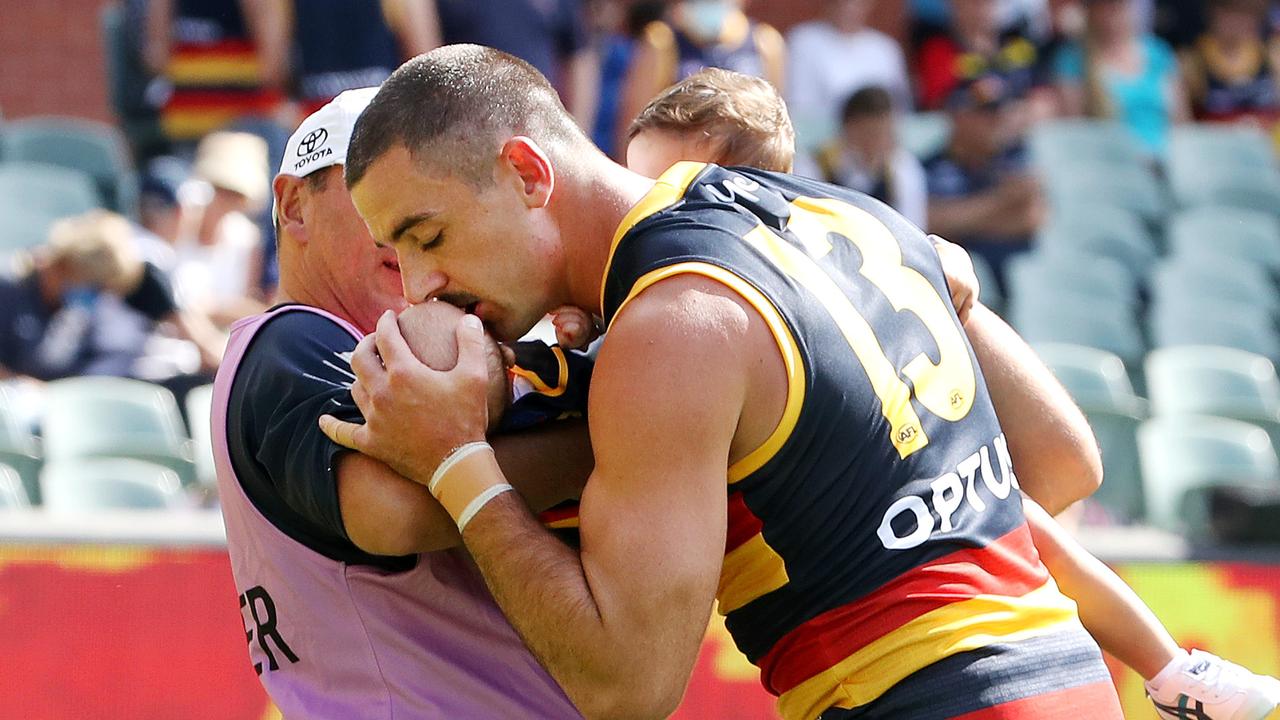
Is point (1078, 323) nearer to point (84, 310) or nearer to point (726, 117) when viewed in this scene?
point (84, 310)

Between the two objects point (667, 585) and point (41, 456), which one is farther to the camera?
point (41, 456)

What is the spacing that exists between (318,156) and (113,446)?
4050 millimetres

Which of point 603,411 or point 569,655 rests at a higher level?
point 603,411

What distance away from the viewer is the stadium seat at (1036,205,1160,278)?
9305 mm

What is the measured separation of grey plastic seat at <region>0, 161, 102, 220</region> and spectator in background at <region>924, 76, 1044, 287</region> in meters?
4.38

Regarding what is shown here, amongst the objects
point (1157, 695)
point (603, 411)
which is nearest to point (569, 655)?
point (603, 411)

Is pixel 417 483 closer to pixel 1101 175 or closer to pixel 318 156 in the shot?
pixel 318 156

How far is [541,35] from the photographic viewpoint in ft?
28.5

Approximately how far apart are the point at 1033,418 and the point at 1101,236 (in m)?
6.77

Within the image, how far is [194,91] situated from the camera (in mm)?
9070

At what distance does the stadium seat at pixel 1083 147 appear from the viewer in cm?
987

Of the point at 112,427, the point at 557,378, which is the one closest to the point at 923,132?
the point at 112,427

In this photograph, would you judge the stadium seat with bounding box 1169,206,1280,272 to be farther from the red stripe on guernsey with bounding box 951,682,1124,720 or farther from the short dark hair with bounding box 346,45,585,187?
the short dark hair with bounding box 346,45,585,187

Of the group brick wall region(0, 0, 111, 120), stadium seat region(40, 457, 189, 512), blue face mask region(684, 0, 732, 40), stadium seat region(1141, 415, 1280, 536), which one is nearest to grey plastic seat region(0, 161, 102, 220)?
stadium seat region(40, 457, 189, 512)
